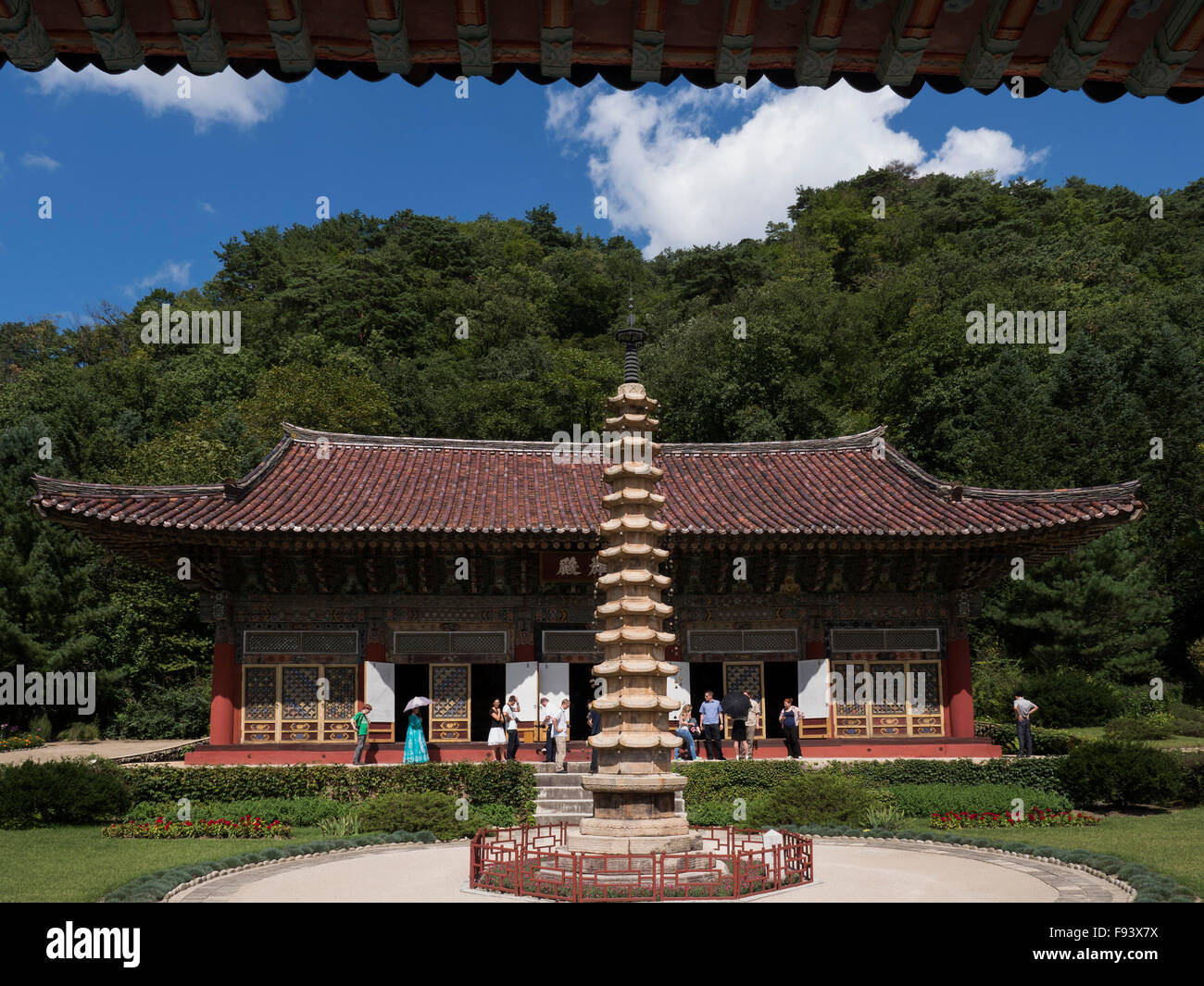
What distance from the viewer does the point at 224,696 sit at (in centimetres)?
2203

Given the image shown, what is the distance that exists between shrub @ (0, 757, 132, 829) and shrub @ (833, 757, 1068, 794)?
44.2 feet

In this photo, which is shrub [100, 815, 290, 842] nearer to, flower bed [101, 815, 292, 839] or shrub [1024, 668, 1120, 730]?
flower bed [101, 815, 292, 839]

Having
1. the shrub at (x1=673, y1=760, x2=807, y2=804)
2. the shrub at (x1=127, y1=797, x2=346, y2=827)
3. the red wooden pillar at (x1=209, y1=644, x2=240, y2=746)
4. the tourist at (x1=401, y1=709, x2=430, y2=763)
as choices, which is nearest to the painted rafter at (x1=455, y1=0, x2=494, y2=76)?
the shrub at (x1=127, y1=797, x2=346, y2=827)

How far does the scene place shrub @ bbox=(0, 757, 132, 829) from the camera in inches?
652

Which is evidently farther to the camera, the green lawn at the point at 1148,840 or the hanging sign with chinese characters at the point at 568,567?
the hanging sign with chinese characters at the point at 568,567

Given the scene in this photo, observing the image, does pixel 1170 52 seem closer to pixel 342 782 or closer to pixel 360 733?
pixel 342 782

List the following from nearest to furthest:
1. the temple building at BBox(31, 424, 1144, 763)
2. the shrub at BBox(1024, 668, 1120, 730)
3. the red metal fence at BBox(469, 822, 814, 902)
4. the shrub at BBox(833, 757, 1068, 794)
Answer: the red metal fence at BBox(469, 822, 814, 902), the shrub at BBox(833, 757, 1068, 794), the temple building at BBox(31, 424, 1144, 763), the shrub at BBox(1024, 668, 1120, 730)

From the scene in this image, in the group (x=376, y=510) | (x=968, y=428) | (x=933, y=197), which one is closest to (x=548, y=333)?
(x=968, y=428)

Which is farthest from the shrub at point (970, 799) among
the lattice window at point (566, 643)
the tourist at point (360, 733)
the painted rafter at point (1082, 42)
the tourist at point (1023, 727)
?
the painted rafter at point (1082, 42)

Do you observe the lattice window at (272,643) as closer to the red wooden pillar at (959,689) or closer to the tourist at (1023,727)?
the red wooden pillar at (959,689)

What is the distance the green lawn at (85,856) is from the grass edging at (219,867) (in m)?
0.35

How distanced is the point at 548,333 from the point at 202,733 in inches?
1145

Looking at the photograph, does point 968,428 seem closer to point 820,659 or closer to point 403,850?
point 820,659

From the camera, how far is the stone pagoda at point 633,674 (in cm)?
1154
